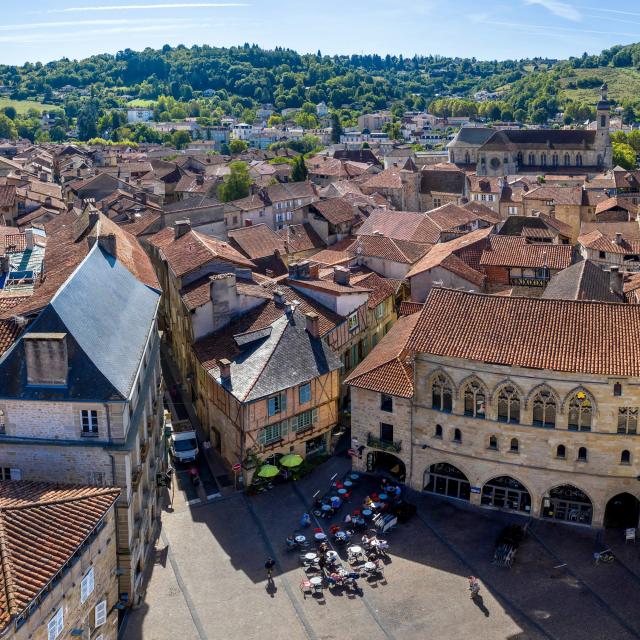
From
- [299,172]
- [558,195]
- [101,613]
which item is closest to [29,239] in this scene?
[101,613]

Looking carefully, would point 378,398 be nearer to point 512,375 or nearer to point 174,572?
point 512,375

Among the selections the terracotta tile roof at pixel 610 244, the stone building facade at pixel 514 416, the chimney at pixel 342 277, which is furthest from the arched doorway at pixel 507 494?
the terracotta tile roof at pixel 610 244

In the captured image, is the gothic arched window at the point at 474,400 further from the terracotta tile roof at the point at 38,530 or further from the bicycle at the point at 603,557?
the terracotta tile roof at the point at 38,530

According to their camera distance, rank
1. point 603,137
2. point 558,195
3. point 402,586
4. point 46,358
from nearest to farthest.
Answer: point 46,358
point 402,586
point 558,195
point 603,137

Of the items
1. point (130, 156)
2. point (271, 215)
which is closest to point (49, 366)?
point (271, 215)

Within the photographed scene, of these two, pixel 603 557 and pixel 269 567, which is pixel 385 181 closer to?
pixel 603 557

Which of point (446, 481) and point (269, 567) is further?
point (446, 481)
